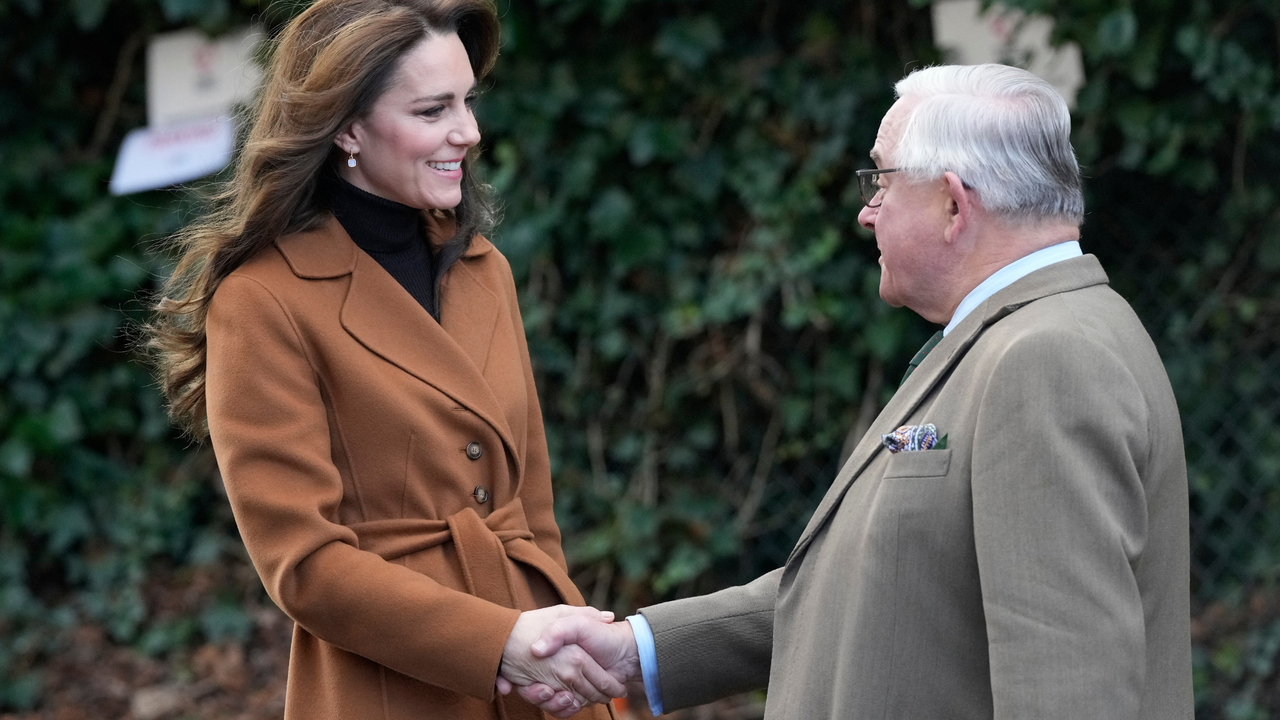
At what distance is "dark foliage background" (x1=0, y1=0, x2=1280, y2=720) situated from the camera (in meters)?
3.78

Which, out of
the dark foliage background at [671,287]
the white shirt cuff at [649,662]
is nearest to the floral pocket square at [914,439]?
the white shirt cuff at [649,662]

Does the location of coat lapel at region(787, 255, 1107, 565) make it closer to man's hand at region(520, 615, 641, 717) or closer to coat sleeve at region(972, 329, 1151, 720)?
coat sleeve at region(972, 329, 1151, 720)

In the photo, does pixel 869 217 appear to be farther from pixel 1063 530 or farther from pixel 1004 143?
pixel 1063 530

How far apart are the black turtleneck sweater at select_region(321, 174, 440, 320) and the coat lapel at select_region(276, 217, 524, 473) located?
0.11 ft

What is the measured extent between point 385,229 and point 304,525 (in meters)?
→ 0.56

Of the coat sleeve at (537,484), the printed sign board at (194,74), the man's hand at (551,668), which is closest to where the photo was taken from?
the man's hand at (551,668)

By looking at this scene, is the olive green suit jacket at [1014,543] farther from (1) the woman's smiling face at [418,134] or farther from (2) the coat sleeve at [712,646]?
(1) the woman's smiling face at [418,134]

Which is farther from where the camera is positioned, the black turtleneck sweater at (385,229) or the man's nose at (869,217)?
the black turtleneck sweater at (385,229)

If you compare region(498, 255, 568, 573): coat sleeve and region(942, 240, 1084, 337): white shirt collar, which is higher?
region(942, 240, 1084, 337): white shirt collar

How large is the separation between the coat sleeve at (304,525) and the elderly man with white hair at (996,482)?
0.51 m

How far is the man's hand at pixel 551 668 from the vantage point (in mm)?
2076

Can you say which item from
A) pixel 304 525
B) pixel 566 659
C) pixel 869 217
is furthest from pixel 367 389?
pixel 869 217

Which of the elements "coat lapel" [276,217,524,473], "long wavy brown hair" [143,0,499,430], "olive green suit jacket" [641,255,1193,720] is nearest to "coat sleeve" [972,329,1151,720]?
"olive green suit jacket" [641,255,1193,720]

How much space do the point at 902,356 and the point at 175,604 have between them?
2902 millimetres
